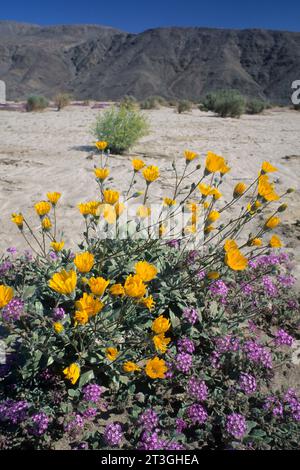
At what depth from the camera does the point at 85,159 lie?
7.15 metres

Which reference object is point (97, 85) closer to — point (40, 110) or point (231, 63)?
point (231, 63)

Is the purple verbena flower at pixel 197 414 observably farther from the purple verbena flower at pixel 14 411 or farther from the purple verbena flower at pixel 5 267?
the purple verbena flower at pixel 5 267

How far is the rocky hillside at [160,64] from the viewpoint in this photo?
59.2 meters

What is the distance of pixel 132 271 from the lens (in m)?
2.49

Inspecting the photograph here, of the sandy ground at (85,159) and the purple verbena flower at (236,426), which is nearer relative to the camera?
the purple verbena flower at (236,426)

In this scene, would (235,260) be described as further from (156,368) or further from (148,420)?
(148,420)

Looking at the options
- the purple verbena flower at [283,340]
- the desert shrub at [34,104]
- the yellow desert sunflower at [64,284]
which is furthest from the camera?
the desert shrub at [34,104]

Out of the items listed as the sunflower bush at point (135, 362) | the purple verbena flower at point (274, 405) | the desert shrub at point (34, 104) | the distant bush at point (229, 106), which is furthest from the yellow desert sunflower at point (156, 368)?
the desert shrub at point (34, 104)

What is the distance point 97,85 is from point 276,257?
68.1 metres

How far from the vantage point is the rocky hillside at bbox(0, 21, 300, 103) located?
194 ft

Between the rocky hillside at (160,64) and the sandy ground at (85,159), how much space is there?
45915 mm

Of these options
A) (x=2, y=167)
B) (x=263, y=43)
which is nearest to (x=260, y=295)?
(x=2, y=167)

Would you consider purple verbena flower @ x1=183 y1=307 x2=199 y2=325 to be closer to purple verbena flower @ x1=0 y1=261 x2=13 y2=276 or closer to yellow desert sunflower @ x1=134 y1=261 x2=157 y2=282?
yellow desert sunflower @ x1=134 y1=261 x2=157 y2=282
